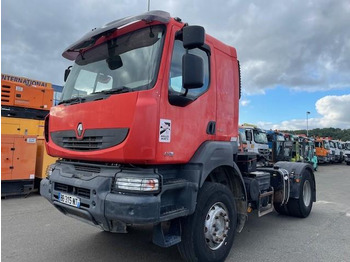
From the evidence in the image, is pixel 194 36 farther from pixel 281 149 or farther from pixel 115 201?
pixel 281 149

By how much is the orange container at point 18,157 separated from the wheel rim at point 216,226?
614cm

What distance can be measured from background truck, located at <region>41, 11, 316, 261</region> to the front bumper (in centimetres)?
1

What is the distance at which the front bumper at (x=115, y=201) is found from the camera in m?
2.85

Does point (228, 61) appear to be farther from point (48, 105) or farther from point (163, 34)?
point (48, 105)

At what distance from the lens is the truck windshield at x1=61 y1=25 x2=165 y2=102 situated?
321 centimetres

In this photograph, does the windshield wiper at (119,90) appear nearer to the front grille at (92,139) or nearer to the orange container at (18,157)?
the front grille at (92,139)

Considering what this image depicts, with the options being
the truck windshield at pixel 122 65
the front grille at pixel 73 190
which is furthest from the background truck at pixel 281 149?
the front grille at pixel 73 190

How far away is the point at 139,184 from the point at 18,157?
6.22m

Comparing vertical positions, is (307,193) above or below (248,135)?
below

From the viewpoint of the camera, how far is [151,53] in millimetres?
3238

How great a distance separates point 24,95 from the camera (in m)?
8.97

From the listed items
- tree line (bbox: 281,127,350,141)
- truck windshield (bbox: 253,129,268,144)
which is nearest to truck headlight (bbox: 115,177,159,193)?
truck windshield (bbox: 253,129,268,144)

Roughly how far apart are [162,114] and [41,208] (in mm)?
4960

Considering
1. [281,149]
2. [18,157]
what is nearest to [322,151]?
[281,149]
